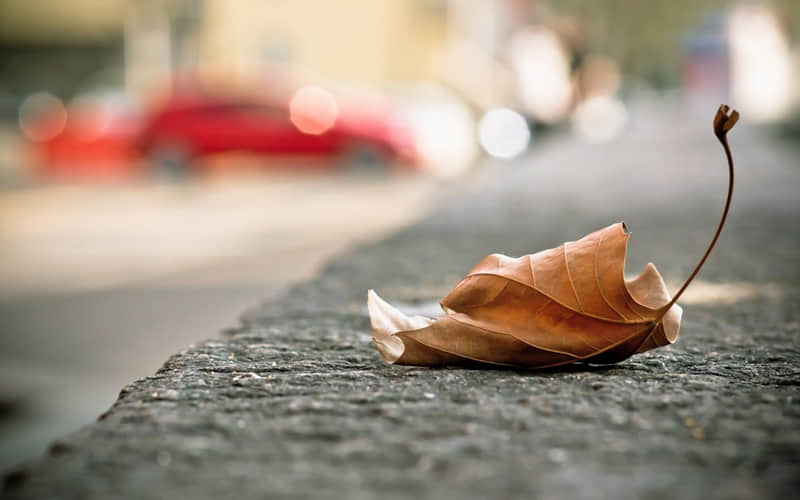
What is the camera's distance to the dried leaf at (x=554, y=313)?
1.63 m

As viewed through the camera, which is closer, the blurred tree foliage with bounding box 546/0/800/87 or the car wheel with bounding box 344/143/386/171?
the car wheel with bounding box 344/143/386/171

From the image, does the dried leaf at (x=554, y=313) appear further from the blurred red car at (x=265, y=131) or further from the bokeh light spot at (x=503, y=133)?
the bokeh light spot at (x=503, y=133)

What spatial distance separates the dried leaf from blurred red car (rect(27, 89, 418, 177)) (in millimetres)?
12233

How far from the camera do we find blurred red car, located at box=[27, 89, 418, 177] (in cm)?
1405

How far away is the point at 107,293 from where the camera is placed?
6.58 meters

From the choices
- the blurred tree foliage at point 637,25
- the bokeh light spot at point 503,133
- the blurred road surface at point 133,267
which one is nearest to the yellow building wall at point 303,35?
the bokeh light spot at point 503,133

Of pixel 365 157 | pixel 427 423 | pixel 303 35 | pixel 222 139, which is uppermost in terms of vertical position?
pixel 303 35

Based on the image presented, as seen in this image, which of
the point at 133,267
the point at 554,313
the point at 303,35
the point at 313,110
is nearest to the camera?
the point at 554,313

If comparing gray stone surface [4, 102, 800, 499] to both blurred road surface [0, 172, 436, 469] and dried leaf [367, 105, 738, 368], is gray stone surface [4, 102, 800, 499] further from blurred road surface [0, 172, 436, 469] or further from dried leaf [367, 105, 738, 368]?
blurred road surface [0, 172, 436, 469]

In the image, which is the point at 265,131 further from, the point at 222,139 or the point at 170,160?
the point at 170,160

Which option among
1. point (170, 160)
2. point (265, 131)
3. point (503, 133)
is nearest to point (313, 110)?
point (265, 131)

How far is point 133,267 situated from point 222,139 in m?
7.53

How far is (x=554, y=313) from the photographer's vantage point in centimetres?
164

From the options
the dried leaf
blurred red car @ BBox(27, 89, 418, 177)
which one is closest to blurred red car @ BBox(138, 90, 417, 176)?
blurred red car @ BBox(27, 89, 418, 177)
